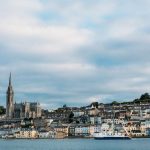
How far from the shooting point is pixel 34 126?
155750 millimetres

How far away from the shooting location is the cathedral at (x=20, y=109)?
591 ft

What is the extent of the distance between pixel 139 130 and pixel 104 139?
2101cm

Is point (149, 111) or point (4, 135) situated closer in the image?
point (4, 135)

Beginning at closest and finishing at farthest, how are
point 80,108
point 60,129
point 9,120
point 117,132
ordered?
point 117,132 < point 60,129 < point 9,120 < point 80,108

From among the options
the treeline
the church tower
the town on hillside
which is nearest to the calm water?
the town on hillside

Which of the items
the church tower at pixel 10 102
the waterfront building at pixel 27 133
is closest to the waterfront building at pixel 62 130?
the waterfront building at pixel 27 133

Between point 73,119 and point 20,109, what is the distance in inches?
828

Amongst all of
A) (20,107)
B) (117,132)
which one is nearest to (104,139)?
(117,132)

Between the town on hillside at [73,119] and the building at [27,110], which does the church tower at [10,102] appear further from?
the building at [27,110]

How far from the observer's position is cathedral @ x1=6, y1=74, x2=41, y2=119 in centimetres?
18021

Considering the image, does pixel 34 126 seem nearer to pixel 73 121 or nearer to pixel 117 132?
pixel 73 121

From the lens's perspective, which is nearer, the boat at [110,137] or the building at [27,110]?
the boat at [110,137]

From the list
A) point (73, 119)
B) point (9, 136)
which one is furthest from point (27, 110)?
point (9, 136)

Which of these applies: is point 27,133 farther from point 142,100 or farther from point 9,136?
point 142,100
